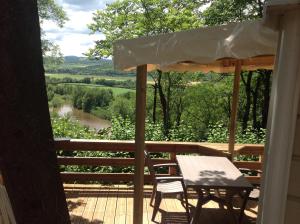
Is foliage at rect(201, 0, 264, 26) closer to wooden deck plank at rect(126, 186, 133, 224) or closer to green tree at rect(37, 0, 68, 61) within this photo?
green tree at rect(37, 0, 68, 61)

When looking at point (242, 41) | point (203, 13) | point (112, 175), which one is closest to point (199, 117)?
point (203, 13)

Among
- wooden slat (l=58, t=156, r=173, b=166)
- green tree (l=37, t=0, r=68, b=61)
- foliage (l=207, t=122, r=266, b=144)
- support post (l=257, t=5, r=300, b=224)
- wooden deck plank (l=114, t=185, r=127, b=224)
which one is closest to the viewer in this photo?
support post (l=257, t=5, r=300, b=224)

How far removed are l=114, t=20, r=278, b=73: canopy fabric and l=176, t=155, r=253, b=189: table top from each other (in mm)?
1470

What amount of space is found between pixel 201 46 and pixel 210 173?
1.93 m

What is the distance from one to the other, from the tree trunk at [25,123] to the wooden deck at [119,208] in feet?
7.36

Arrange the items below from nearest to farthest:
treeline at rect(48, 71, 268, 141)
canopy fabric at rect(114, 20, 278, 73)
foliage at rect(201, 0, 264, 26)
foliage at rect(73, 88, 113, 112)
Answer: canopy fabric at rect(114, 20, 278, 73) → foliage at rect(201, 0, 264, 26) → treeline at rect(48, 71, 268, 141) → foliage at rect(73, 88, 113, 112)

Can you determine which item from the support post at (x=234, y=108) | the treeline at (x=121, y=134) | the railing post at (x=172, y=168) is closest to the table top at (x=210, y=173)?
the support post at (x=234, y=108)

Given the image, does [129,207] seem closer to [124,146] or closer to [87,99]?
[124,146]

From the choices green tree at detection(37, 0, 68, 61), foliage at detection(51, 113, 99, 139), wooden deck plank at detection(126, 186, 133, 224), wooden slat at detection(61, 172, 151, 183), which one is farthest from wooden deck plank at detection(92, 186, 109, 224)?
green tree at detection(37, 0, 68, 61)

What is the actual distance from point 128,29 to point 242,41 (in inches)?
507

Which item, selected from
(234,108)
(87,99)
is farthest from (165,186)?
(87,99)

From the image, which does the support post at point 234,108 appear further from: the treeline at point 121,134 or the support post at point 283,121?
the support post at point 283,121

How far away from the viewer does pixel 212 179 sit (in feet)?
12.4

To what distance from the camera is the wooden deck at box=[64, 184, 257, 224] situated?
426 centimetres
